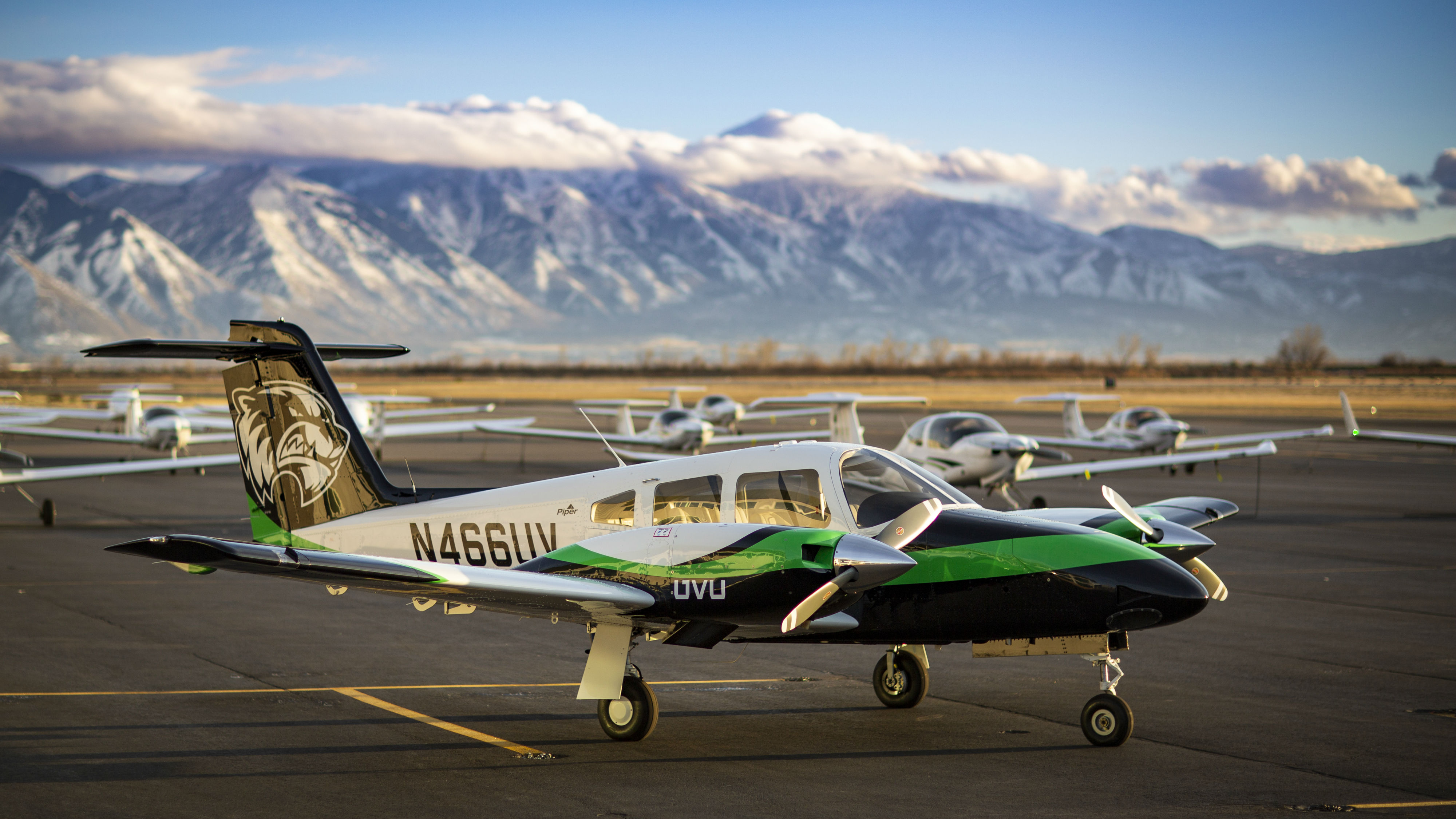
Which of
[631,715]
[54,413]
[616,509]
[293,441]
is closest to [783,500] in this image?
[616,509]

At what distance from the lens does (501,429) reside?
3894cm

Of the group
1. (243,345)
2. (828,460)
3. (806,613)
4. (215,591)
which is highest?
(243,345)

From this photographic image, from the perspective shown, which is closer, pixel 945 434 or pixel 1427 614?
pixel 1427 614

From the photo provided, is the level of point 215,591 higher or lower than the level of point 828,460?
lower

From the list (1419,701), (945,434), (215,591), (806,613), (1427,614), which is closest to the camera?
(806,613)

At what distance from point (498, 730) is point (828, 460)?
347cm

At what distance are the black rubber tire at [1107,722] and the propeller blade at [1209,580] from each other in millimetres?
1183

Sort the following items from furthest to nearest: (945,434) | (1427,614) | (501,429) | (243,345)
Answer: (501,429) → (945,434) → (1427,614) → (243,345)

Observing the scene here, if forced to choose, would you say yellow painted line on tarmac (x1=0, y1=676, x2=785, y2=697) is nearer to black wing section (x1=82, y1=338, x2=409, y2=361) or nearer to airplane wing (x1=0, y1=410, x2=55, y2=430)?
black wing section (x1=82, y1=338, x2=409, y2=361)

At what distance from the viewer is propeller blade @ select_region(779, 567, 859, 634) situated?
874 cm

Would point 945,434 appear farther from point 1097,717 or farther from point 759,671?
point 1097,717

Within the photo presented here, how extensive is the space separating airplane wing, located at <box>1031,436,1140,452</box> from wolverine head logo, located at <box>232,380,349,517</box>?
26.1m

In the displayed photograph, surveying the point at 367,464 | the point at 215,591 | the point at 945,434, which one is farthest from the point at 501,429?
the point at 367,464

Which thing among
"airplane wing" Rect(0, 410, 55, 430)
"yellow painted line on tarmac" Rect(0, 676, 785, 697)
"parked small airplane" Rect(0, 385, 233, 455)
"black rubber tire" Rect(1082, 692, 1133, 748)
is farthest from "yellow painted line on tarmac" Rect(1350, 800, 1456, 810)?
"airplane wing" Rect(0, 410, 55, 430)
